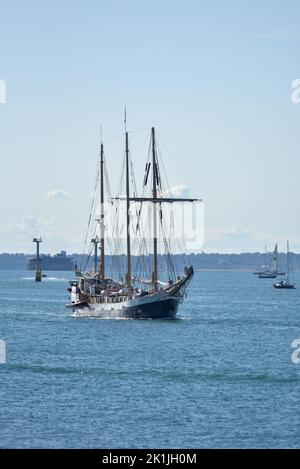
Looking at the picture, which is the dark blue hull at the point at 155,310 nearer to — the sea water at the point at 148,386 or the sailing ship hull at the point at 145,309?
the sailing ship hull at the point at 145,309

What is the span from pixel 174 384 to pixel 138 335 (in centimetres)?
3114

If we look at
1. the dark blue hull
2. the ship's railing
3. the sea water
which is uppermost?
the ship's railing

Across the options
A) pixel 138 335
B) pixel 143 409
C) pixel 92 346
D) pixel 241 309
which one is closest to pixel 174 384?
pixel 143 409

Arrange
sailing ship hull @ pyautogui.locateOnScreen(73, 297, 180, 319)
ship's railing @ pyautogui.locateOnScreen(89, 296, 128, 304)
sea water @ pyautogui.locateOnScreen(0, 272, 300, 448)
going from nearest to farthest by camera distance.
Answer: sea water @ pyautogui.locateOnScreen(0, 272, 300, 448) < sailing ship hull @ pyautogui.locateOnScreen(73, 297, 180, 319) < ship's railing @ pyautogui.locateOnScreen(89, 296, 128, 304)

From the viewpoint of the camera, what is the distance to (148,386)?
69875mm

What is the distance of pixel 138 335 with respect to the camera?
10212cm

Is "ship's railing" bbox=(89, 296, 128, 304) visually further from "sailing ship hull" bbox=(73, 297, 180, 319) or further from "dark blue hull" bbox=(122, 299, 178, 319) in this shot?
"dark blue hull" bbox=(122, 299, 178, 319)

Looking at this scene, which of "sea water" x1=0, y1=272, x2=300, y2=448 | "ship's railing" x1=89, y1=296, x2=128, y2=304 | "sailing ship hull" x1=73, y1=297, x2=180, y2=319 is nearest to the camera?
"sea water" x1=0, y1=272, x2=300, y2=448

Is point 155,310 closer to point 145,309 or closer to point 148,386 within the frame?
point 145,309

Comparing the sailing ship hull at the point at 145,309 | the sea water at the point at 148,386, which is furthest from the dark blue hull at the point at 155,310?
the sea water at the point at 148,386

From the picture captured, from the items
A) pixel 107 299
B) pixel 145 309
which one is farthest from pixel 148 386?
pixel 107 299

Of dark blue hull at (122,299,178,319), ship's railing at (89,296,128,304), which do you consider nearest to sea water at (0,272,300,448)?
dark blue hull at (122,299,178,319)

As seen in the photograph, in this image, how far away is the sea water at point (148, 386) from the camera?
181 feet

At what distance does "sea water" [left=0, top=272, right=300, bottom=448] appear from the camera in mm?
55312
